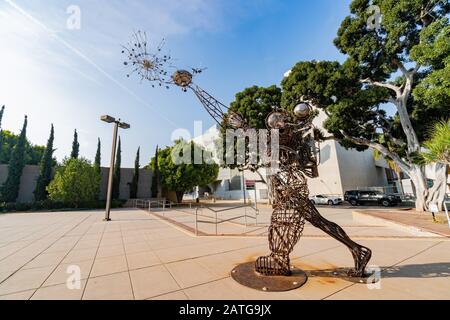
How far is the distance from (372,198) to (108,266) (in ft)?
77.8

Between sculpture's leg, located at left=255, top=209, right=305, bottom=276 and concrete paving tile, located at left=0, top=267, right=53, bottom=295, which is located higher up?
sculpture's leg, located at left=255, top=209, right=305, bottom=276

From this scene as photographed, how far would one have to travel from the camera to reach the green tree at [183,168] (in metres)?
26.8

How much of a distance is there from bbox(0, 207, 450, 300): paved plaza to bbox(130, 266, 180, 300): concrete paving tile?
0.05ft

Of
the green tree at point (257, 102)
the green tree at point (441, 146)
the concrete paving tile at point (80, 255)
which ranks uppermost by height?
the green tree at point (257, 102)

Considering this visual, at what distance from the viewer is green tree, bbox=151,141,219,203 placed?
88.1 ft

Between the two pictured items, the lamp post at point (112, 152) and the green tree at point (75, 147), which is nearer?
the lamp post at point (112, 152)

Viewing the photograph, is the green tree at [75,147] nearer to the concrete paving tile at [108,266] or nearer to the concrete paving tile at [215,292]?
the concrete paving tile at [108,266]

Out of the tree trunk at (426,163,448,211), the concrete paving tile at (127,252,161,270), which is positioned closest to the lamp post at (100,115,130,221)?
the concrete paving tile at (127,252,161,270)

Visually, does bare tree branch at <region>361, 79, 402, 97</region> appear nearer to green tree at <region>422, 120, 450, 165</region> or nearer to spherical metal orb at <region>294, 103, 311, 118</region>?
green tree at <region>422, 120, 450, 165</region>

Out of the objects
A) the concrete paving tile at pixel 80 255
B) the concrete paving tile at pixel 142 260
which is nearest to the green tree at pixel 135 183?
the concrete paving tile at pixel 80 255

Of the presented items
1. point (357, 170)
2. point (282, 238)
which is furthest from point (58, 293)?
point (357, 170)

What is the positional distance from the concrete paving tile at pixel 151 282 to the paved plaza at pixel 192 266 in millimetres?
15

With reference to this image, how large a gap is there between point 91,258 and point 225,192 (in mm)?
39762

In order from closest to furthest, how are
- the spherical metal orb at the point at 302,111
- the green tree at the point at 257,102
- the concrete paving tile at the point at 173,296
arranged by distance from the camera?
the concrete paving tile at the point at 173,296, the spherical metal orb at the point at 302,111, the green tree at the point at 257,102
